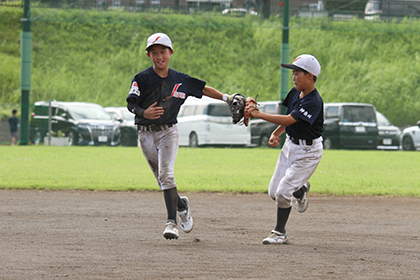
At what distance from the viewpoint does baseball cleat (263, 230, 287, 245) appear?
6074mm

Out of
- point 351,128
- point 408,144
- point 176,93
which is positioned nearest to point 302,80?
point 176,93

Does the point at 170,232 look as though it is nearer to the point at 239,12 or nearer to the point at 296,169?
the point at 296,169

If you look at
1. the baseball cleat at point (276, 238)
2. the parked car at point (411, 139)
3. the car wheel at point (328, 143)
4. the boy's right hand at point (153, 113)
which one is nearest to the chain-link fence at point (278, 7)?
the parked car at point (411, 139)

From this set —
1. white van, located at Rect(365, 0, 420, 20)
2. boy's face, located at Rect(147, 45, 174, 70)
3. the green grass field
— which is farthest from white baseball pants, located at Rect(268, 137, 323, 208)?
white van, located at Rect(365, 0, 420, 20)

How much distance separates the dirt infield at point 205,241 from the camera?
4793mm

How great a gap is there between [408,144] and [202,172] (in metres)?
14.7

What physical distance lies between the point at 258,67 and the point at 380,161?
2164cm

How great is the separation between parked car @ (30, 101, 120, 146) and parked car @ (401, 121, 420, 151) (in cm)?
1192

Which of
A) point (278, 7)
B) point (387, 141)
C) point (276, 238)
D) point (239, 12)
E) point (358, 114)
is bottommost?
point (387, 141)

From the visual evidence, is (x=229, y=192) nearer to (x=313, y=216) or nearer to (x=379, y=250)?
(x=313, y=216)

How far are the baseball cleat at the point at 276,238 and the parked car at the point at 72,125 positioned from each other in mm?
19594

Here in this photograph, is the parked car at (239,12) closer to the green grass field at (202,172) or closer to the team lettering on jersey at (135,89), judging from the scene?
the green grass field at (202,172)

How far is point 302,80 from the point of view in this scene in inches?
246

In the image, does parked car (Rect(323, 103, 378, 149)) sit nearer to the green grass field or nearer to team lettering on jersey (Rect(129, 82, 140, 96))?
the green grass field
